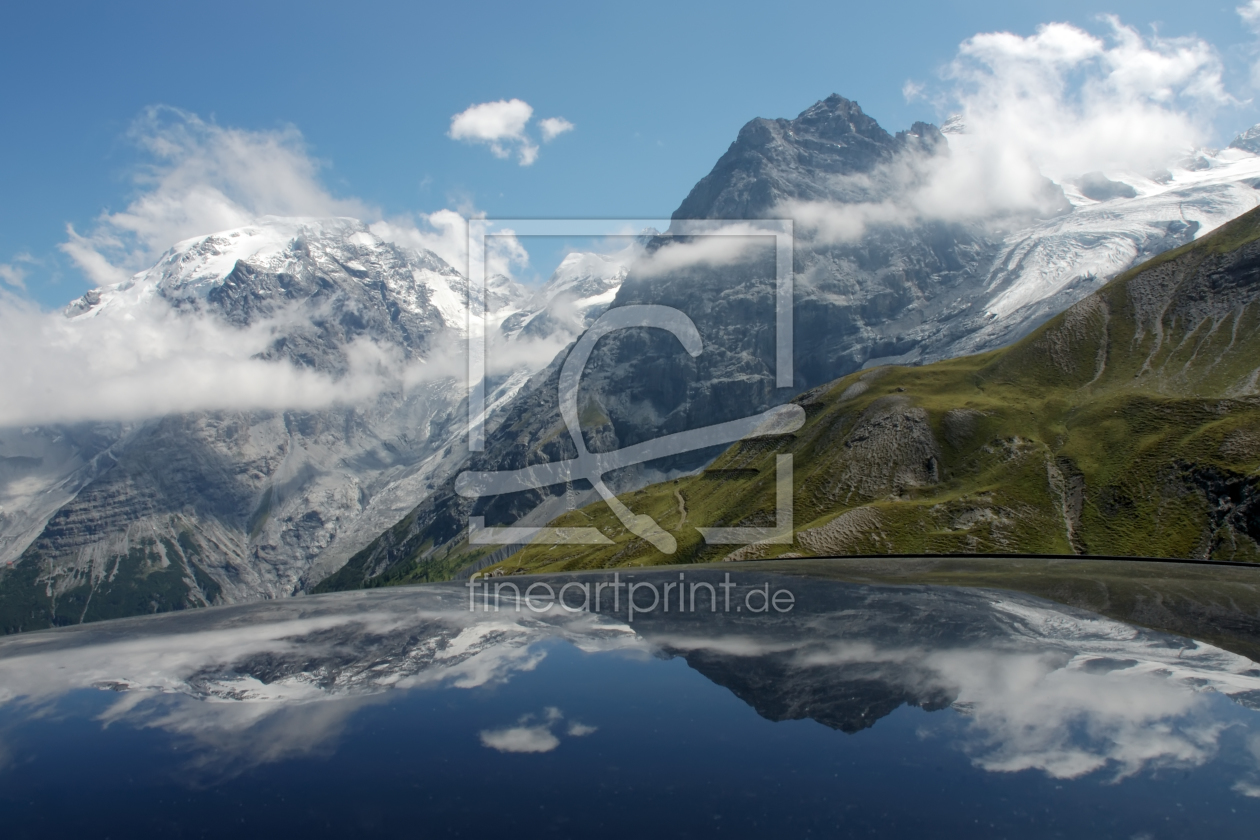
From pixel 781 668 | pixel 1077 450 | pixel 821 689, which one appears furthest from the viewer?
pixel 1077 450

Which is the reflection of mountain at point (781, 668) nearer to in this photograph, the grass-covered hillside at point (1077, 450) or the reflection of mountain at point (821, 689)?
the reflection of mountain at point (821, 689)

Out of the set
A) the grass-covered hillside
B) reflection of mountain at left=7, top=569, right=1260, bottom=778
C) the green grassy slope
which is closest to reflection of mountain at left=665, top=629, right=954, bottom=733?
reflection of mountain at left=7, top=569, right=1260, bottom=778

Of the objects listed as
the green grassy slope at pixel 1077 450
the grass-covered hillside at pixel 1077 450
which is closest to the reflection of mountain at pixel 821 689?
the green grassy slope at pixel 1077 450

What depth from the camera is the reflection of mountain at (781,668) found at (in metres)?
32.7

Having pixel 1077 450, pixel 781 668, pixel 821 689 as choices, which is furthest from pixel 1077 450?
pixel 821 689

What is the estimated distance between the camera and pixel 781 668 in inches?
1658

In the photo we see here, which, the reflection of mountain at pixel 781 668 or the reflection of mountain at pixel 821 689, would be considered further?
the reflection of mountain at pixel 821 689

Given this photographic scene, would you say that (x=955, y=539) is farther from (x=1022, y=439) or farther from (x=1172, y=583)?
(x=1172, y=583)

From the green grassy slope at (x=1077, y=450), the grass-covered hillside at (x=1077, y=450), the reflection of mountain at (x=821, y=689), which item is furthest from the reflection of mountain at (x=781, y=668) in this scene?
the grass-covered hillside at (x=1077, y=450)

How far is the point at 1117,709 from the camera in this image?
34125mm

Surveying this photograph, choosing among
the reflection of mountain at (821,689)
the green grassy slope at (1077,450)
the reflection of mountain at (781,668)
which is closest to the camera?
the reflection of mountain at (781,668)

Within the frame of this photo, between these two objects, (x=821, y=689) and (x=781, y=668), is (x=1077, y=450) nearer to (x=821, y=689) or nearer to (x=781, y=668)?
(x=781, y=668)

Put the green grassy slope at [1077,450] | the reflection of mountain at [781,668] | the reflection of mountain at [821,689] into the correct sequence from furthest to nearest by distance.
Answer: the green grassy slope at [1077,450] → the reflection of mountain at [821,689] → the reflection of mountain at [781,668]

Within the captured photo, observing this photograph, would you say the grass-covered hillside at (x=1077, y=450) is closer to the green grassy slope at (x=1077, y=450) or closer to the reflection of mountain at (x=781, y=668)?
the green grassy slope at (x=1077, y=450)
